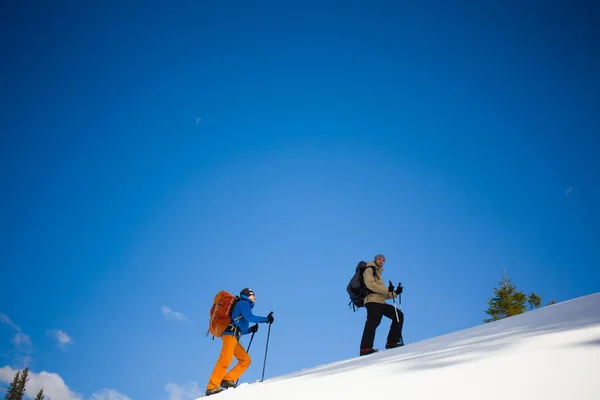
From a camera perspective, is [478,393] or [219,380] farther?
[219,380]

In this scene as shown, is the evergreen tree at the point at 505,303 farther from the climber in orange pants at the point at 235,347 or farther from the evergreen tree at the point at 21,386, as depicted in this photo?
the evergreen tree at the point at 21,386

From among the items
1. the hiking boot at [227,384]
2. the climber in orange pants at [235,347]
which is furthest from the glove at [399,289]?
the hiking boot at [227,384]

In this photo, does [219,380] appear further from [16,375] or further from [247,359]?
[16,375]

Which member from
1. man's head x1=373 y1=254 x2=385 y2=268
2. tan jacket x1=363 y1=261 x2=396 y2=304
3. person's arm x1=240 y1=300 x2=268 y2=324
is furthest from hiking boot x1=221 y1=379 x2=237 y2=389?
man's head x1=373 y1=254 x2=385 y2=268

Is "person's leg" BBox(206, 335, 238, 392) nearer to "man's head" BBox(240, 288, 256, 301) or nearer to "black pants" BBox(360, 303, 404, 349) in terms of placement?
"man's head" BBox(240, 288, 256, 301)

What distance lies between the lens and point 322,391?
9.58ft

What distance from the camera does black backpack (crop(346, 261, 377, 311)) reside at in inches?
295

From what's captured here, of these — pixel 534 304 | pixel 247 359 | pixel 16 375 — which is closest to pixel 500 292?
pixel 534 304

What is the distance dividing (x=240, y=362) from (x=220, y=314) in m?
1.06

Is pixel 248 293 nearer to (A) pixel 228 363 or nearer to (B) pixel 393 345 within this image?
(A) pixel 228 363

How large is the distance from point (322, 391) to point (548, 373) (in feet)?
5.27

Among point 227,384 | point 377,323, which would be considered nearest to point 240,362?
point 227,384

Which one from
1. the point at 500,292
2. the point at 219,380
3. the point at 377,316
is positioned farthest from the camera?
the point at 500,292

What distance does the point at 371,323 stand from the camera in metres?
7.05
